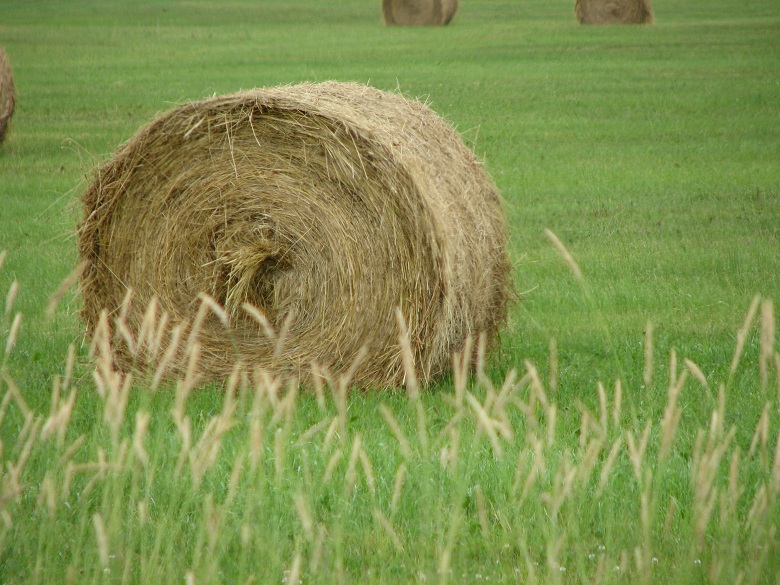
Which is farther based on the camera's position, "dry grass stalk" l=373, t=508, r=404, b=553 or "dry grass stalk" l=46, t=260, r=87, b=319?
"dry grass stalk" l=46, t=260, r=87, b=319

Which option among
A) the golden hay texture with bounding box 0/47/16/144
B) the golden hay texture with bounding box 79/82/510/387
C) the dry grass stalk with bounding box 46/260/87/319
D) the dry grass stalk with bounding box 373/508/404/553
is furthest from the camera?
the golden hay texture with bounding box 0/47/16/144

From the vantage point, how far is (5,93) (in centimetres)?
1345

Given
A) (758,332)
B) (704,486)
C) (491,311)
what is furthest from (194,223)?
(704,486)

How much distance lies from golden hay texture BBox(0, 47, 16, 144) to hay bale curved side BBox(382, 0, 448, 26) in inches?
654

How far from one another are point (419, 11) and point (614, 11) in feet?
16.0

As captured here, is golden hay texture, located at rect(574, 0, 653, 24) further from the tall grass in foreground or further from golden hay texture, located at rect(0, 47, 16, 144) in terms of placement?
the tall grass in foreground

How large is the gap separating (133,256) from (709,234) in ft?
17.0

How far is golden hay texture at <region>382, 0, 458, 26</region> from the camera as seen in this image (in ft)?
94.0

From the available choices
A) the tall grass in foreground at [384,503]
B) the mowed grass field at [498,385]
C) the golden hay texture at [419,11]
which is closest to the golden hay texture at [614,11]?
the mowed grass field at [498,385]

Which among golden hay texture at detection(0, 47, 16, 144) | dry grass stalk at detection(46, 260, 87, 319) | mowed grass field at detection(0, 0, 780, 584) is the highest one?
dry grass stalk at detection(46, 260, 87, 319)

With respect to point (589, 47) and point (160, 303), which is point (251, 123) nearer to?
point (160, 303)

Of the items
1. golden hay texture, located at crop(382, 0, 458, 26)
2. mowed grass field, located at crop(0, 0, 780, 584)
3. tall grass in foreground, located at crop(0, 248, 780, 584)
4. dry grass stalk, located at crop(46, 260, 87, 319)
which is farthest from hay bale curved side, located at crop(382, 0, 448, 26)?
dry grass stalk, located at crop(46, 260, 87, 319)

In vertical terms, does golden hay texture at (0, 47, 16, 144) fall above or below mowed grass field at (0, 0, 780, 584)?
above

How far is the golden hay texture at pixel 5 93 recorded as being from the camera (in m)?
13.2
